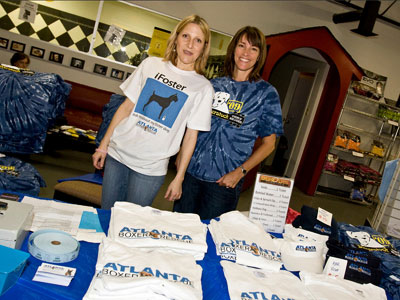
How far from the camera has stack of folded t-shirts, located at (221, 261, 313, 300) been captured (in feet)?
3.84

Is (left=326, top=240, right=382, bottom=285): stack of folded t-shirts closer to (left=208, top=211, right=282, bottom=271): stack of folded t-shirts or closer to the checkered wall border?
(left=208, top=211, right=282, bottom=271): stack of folded t-shirts

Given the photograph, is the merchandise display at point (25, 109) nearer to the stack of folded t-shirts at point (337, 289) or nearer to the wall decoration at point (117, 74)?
the stack of folded t-shirts at point (337, 289)

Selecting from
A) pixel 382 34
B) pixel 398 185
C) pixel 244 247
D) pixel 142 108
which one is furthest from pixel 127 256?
pixel 382 34

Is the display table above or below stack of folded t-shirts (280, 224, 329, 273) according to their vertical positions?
below

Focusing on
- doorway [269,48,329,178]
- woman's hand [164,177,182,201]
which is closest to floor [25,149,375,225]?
doorway [269,48,329,178]

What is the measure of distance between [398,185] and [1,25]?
6134mm

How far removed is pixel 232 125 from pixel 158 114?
46 centimetres

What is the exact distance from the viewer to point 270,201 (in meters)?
1.82

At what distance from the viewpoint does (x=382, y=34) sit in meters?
7.07

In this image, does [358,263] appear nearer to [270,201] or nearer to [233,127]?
[270,201]

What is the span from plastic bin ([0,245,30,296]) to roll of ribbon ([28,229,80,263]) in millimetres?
98

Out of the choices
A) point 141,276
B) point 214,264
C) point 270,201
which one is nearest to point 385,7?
point 270,201

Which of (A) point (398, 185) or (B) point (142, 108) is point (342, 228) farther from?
(B) point (142, 108)

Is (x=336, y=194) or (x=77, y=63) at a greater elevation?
(x=77, y=63)
